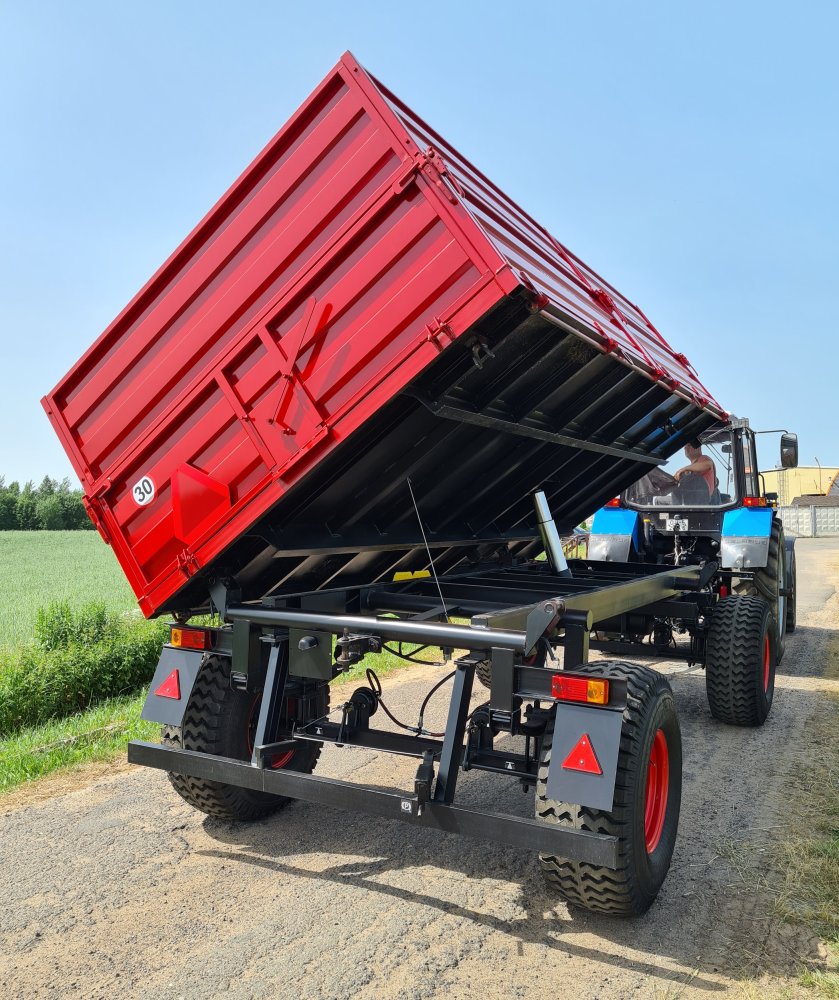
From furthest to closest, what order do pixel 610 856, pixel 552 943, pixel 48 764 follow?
pixel 48 764
pixel 552 943
pixel 610 856

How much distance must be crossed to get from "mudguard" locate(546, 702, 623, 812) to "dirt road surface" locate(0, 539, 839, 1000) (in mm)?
594

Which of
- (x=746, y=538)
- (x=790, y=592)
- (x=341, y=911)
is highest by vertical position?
(x=746, y=538)

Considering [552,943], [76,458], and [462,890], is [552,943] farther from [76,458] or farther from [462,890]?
[76,458]

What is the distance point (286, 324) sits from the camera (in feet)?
11.1

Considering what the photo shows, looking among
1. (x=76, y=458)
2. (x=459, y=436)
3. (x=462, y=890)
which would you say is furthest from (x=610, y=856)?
(x=76, y=458)

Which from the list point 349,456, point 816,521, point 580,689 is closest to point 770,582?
point 580,689

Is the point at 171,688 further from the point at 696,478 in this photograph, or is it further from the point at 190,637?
the point at 696,478

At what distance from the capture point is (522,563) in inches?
266

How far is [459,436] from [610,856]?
7.28ft

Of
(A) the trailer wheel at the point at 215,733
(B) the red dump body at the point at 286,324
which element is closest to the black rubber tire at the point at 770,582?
(B) the red dump body at the point at 286,324

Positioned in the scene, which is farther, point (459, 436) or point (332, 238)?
point (459, 436)

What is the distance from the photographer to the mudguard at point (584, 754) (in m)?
2.91

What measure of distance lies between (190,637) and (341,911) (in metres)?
1.49

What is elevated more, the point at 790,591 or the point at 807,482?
the point at 807,482
